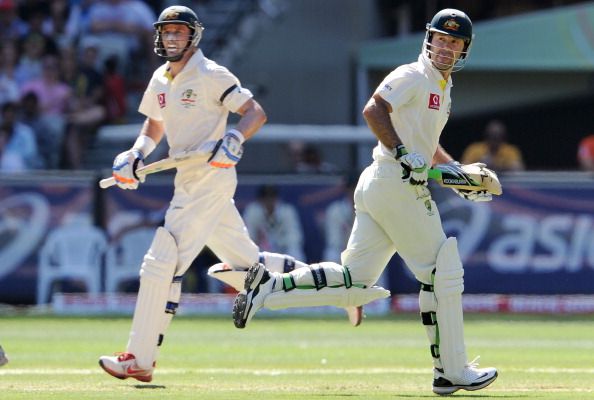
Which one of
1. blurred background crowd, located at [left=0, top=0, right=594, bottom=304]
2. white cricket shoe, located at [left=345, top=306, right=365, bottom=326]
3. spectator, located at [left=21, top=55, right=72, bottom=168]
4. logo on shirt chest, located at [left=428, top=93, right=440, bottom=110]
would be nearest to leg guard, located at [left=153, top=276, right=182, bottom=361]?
Answer: white cricket shoe, located at [left=345, top=306, right=365, bottom=326]

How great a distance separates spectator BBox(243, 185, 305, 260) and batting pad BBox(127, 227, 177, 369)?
7163mm

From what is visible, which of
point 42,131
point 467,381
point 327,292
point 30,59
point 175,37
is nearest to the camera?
point 467,381

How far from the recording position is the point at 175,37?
362 inches

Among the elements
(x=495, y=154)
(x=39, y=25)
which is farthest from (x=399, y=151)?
(x=39, y=25)

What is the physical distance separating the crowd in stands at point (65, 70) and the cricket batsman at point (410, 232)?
33.8 ft

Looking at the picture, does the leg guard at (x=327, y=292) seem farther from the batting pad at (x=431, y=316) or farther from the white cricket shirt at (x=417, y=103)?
the white cricket shirt at (x=417, y=103)

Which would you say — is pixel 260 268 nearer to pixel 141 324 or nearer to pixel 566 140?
pixel 141 324

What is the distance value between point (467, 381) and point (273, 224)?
800 centimetres

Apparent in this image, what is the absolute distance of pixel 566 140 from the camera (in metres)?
24.4

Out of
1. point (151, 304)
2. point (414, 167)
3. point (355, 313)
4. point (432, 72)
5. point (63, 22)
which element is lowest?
point (355, 313)

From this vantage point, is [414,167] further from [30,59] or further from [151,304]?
[30,59]

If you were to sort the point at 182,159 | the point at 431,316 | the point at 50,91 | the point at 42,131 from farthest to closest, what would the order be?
1. the point at 50,91
2. the point at 42,131
3. the point at 182,159
4. the point at 431,316

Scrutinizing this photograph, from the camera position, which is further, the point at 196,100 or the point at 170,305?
the point at 196,100

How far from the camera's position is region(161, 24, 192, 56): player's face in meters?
9.20
